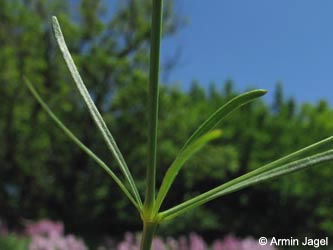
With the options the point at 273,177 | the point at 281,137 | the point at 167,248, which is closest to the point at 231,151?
the point at 281,137

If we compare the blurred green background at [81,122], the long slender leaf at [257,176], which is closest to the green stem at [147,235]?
the long slender leaf at [257,176]

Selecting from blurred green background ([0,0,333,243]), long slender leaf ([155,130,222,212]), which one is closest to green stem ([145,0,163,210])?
long slender leaf ([155,130,222,212])

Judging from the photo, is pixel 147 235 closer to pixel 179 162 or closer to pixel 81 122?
pixel 179 162

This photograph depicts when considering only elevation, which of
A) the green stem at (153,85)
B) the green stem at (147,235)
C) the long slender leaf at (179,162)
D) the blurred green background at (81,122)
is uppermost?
the blurred green background at (81,122)

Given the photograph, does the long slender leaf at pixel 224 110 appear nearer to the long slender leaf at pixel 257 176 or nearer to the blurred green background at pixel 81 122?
the long slender leaf at pixel 257 176

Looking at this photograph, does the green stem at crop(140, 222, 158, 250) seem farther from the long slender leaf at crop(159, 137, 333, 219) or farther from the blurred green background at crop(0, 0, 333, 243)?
the blurred green background at crop(0, 0, 333, 243)
